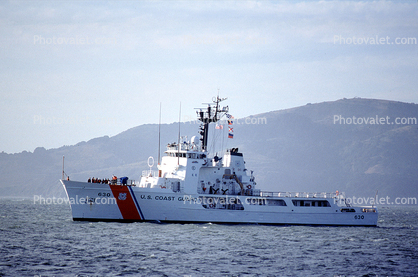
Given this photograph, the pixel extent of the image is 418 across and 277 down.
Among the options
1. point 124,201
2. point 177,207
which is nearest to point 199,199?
point 177,207

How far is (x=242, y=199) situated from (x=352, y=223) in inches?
450

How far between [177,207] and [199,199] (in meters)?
1.97

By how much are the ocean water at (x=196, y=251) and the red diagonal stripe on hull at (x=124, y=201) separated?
3.29 ft

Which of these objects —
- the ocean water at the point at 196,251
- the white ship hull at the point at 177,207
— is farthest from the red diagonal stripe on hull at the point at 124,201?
the ocean water at the point at 196,251

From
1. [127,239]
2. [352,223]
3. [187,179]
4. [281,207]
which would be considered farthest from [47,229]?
[352,223]

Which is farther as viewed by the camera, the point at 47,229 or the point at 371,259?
the point at 47,229

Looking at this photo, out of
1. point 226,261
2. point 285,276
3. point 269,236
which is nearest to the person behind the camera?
point 285,276

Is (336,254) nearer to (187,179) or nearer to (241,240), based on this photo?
(241,240)

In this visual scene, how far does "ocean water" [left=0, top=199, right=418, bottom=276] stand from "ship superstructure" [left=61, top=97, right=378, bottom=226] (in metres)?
1.28

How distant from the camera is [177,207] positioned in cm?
3597

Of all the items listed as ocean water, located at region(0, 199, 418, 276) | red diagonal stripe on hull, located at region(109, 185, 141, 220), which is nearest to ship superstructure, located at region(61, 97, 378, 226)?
red diagonal stripe on hull, located at region(109, 185, 141, 220)

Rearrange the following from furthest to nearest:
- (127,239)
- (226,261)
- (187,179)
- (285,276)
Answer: (187,179), (127,239), (226,261), (285,276)

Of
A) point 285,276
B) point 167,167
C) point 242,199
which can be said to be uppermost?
point 167,167

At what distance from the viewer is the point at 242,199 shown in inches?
1506
